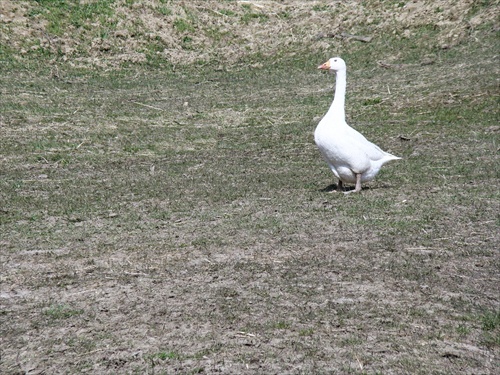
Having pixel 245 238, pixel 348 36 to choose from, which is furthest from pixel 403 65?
pixel 245 238

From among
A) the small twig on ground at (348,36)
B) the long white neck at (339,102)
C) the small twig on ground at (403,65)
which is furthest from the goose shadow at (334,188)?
the small twig on ground at (348,36)

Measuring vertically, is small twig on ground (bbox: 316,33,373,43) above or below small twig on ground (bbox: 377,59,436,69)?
above

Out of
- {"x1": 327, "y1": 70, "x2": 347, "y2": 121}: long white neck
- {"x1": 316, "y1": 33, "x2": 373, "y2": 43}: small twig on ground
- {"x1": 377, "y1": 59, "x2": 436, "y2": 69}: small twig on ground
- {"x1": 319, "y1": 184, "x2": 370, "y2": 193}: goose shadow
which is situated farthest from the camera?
{"x1": 316, "y1": 33, "x2": 373, "y2": 43}: small twig on ground

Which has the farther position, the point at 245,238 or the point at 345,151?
the point at 345,151

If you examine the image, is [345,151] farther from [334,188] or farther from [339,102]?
[334,188]

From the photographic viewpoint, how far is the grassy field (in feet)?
19.3

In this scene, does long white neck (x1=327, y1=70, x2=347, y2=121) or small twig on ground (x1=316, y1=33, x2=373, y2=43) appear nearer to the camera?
long white neck (x1=327, y1=70, x2=347, y2=121)

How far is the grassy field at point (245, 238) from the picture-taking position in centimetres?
589

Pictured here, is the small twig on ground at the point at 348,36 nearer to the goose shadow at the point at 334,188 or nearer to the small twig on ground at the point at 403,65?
the small twig on ground at the point at 403,65

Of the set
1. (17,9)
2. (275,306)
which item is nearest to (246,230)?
(275,306)

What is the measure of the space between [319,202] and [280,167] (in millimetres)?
2978

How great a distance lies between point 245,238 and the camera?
876 centimetres

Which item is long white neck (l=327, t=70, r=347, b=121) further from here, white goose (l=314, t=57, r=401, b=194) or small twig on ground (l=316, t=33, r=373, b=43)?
small twig on ground (l=316, t=33, r=373, b=43)

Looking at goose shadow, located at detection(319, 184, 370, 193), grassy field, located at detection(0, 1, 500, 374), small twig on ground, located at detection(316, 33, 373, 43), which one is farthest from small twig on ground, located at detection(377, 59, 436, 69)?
goose shadow, located at detection(319, 184, 370, 193)
